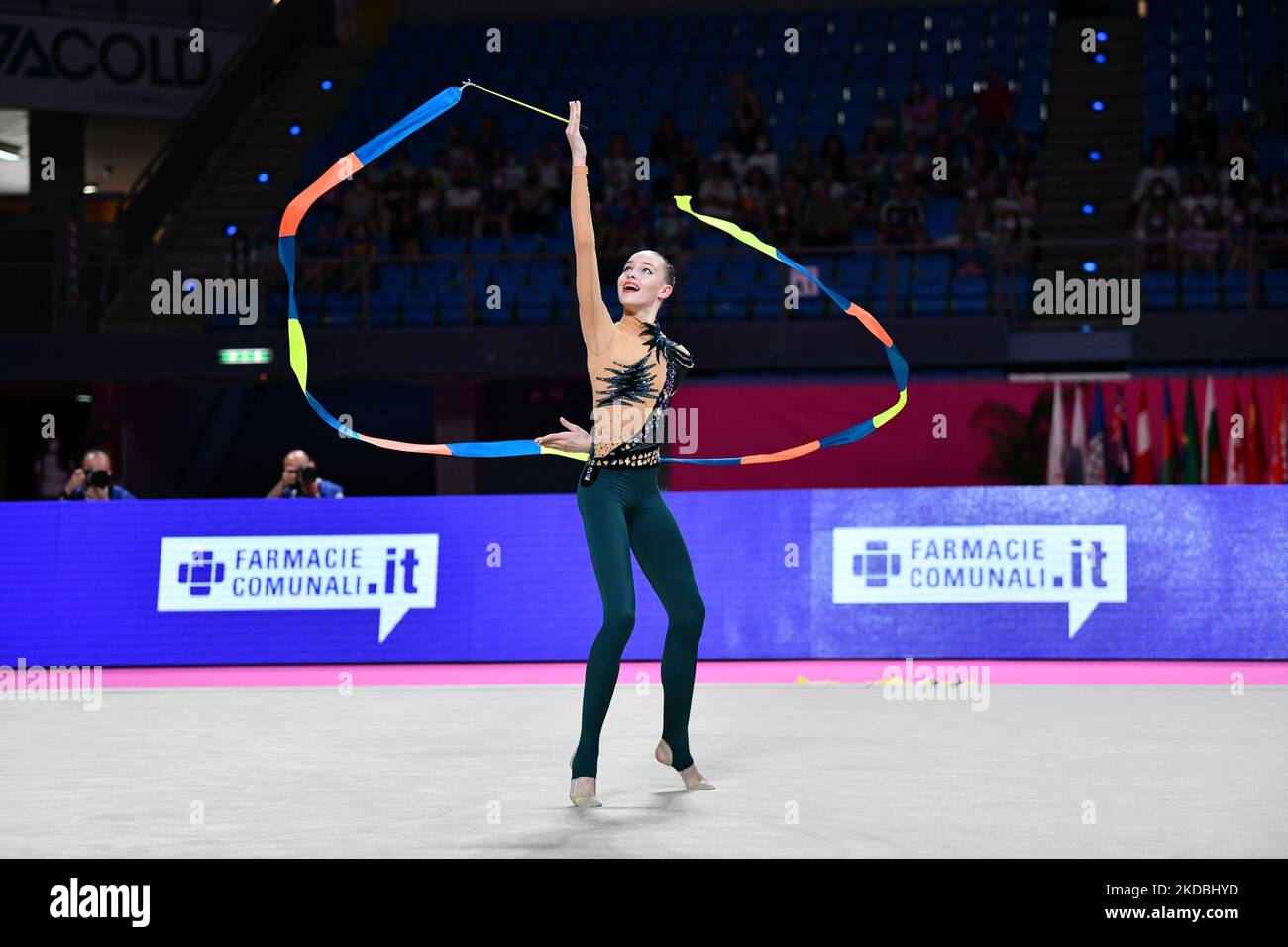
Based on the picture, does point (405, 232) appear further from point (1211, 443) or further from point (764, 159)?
point (1211, 443)

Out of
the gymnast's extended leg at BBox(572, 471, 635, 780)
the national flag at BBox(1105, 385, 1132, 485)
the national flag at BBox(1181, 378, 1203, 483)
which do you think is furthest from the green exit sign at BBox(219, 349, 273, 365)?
the gymnast's extended leg at BBox(572, 471, 635, 780)

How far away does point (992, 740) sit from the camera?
27.9ft

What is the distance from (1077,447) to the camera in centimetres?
1798

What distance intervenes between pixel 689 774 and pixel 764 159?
15036 mm

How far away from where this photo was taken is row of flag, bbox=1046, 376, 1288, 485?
1773 cm

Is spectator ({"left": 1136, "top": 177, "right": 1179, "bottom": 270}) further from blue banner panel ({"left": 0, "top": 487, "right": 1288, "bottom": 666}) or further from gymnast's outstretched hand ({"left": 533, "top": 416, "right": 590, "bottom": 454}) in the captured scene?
gymnast's outstretched hand ({"left": 533, "top": 416, "right": 590, "bottom": 454})

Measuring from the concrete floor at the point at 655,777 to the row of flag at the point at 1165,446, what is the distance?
6861 mm

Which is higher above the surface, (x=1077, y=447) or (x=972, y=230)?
(x=972, y=230)

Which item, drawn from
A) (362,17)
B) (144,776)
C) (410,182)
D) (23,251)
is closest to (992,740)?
(144,776)

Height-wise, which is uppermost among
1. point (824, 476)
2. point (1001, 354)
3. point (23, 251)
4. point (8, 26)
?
point (8, 26)

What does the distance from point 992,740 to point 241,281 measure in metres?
13.5

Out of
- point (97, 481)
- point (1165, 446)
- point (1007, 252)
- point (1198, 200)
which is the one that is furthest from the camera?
point (1198, 200)

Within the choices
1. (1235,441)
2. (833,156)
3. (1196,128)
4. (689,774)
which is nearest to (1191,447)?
(1235,441)
